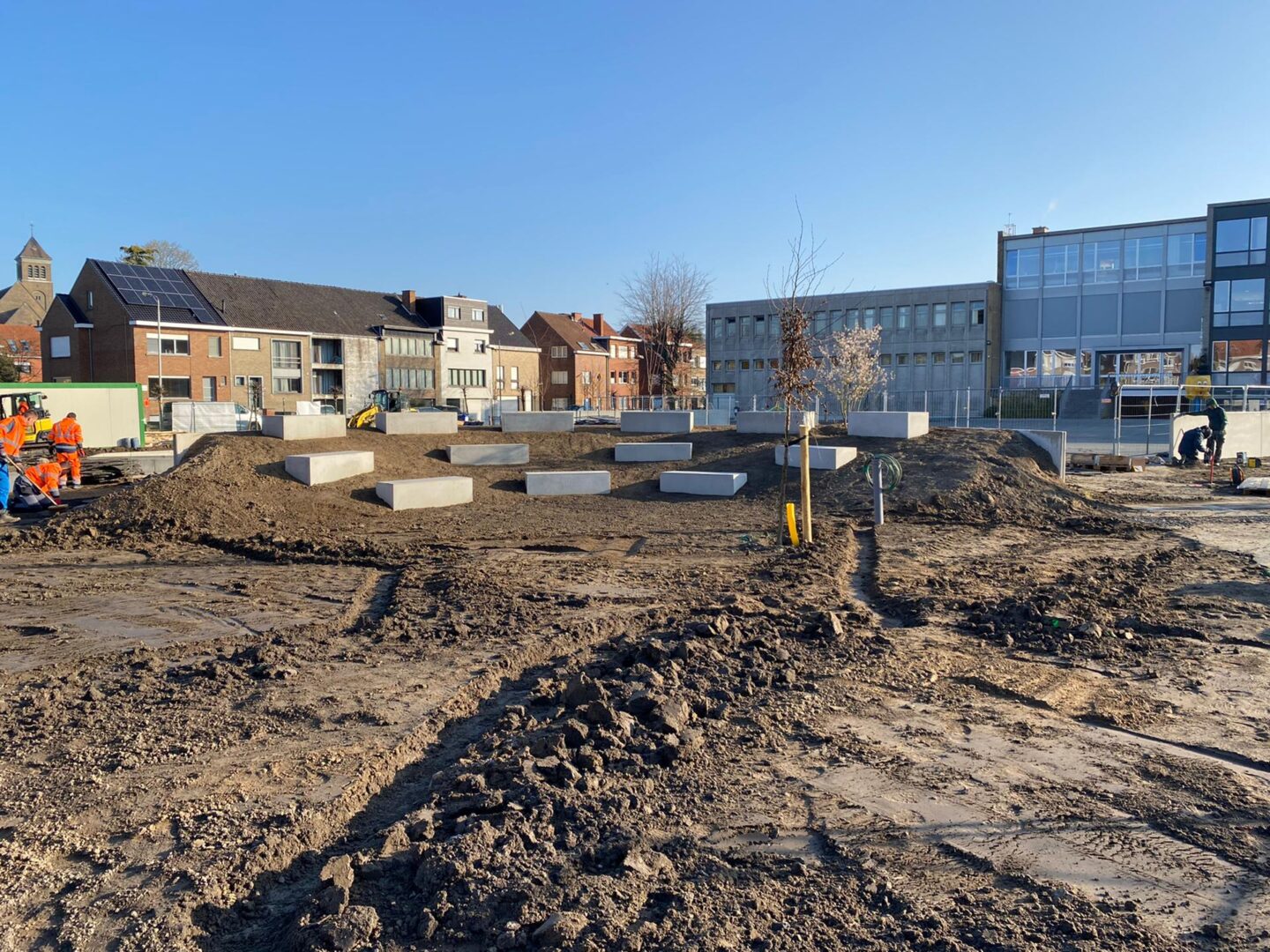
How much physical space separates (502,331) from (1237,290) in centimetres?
5146

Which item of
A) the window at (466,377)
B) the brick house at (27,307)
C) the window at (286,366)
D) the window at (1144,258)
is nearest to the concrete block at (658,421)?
the window at (1144,258)

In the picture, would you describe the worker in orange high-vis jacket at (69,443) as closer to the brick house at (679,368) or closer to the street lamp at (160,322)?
the brick house at (679,368)

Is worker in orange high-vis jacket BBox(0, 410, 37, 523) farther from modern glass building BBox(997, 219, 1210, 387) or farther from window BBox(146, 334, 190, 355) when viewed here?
modern glass building BBox(997, 219, 1210, 387)

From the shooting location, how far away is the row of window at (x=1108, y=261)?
50.2 metres

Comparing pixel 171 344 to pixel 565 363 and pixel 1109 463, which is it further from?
pixel 1109 463

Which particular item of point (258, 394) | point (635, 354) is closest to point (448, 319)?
point (258, 394)

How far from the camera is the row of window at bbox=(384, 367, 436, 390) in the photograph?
2552 inches

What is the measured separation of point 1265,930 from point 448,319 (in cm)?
6855

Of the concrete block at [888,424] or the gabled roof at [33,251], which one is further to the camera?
the gabled roof at [33,251]

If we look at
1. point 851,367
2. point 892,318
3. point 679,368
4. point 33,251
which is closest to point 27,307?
point 33,251

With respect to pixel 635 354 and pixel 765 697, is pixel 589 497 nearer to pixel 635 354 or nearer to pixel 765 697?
pixel 765 697

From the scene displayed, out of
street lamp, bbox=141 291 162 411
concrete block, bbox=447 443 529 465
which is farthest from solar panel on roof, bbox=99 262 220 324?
concrete block, bbox=447 443 529 465

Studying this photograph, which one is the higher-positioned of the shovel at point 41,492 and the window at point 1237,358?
the window at point 1237,358

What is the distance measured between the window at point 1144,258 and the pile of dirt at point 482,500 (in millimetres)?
40608
